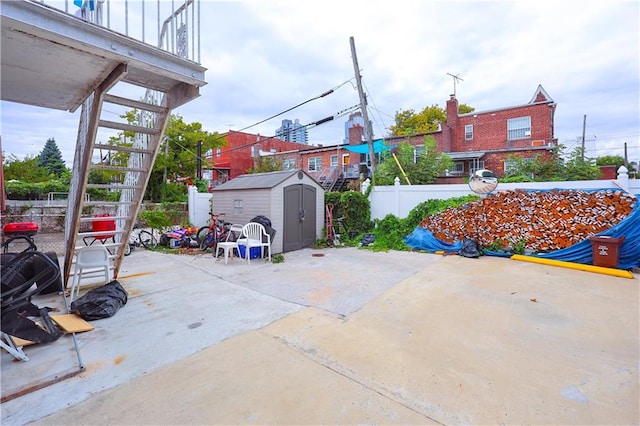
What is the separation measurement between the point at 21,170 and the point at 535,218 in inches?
1154

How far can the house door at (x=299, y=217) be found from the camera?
7.61 meters

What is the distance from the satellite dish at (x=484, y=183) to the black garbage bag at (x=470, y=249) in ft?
4.87

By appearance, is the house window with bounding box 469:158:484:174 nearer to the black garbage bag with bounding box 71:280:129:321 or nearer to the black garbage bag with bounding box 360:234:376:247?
the black garbage bag with bounding box 360:234:376:247

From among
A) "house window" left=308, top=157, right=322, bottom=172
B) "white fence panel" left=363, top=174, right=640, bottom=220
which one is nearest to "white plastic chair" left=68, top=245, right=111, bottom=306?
"white fence panel" left=363, top=174, right=640, bottom=220

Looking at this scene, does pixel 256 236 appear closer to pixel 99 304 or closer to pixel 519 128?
pixel 99 304

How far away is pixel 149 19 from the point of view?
264 centimetres

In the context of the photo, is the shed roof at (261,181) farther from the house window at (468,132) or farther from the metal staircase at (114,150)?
the house window at (468,132)

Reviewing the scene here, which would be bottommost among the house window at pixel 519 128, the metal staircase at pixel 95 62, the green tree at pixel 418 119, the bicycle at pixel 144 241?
the bicycle at pixel 144 241

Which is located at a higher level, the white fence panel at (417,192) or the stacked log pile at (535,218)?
the white fence panel at (417,192)

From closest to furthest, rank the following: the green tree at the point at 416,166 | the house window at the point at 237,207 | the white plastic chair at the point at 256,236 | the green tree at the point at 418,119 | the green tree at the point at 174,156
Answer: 1. the white plastic chair at the point at 256,236
2. the house window at the point at 237,207
3. the green tree at the point at 416,166
4. the green tree at the point at 174,156
5. the green tree at the point at 418,119

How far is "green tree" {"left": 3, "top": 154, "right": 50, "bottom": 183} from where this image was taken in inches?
786

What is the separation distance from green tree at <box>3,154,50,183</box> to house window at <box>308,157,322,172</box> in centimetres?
1989

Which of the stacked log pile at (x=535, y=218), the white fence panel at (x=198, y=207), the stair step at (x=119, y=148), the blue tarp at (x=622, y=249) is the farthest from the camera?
the white fence panel at (x=198, y=207)

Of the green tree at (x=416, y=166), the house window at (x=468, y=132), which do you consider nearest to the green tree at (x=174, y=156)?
the green tree at (x=416, y=166)
